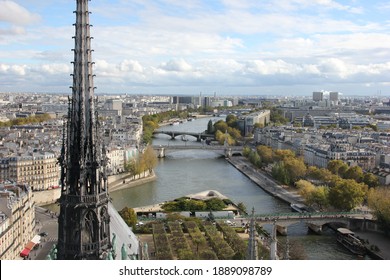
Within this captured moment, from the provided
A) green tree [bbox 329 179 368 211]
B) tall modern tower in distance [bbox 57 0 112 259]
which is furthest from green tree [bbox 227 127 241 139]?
tall modern tower in distance [bbox 57 0 112 259]

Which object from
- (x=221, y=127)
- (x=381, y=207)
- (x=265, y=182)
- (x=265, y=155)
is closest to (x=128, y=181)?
(x=265, y=182)

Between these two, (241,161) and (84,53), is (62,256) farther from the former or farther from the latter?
(241,161)

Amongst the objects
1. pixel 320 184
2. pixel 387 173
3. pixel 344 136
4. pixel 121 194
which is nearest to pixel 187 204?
pixel 121 194

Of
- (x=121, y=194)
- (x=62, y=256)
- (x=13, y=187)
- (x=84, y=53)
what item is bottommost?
(x=121, y=194)

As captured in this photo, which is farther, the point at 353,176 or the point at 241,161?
the point at 241,161

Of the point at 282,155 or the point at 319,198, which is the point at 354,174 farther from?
the point at 282,155

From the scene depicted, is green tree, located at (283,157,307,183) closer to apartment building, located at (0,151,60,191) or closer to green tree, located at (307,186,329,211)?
green tree, located at (307,186,329,211)

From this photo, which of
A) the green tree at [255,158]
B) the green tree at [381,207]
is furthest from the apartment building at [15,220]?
the green tree at [255,158]
